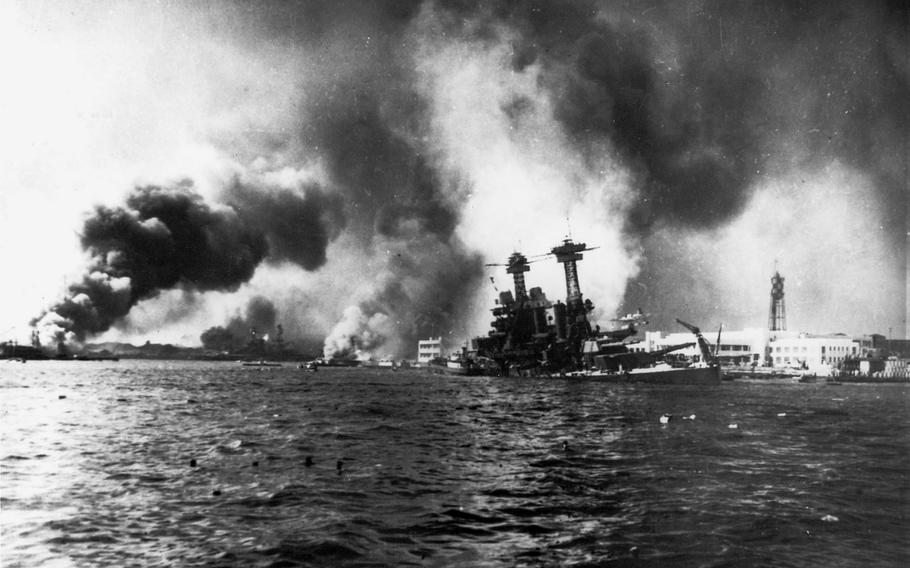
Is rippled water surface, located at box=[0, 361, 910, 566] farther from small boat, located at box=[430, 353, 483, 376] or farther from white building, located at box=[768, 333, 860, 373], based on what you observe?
white building, located at box=[768, 333, 860, 373]

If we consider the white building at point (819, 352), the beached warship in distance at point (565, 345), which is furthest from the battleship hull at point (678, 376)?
the white building at point (819, 352)

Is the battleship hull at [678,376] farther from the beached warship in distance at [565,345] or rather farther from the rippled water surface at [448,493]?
the rippled water surface at [448,493]

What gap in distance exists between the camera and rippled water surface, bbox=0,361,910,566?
46.7 feet

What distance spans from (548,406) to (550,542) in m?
39.1

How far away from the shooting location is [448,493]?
778 inches

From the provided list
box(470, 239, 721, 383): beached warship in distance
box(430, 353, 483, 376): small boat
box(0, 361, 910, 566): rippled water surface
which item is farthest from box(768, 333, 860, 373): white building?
box(0, 361, 910, 566): rippled water surface

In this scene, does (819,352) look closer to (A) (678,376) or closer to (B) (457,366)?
(A) (678,376)

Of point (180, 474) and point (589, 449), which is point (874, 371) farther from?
point (180, 474)

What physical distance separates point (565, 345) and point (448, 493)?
99.6m

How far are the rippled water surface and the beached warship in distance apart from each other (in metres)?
61.8

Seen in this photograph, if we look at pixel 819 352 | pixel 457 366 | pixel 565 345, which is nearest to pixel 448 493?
pixel 565 345

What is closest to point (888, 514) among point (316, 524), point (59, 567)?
point (316, 524)

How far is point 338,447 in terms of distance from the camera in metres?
29.1

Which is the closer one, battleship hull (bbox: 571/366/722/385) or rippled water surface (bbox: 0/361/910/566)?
rippled water surface (bbox: 0/361/910/566)
